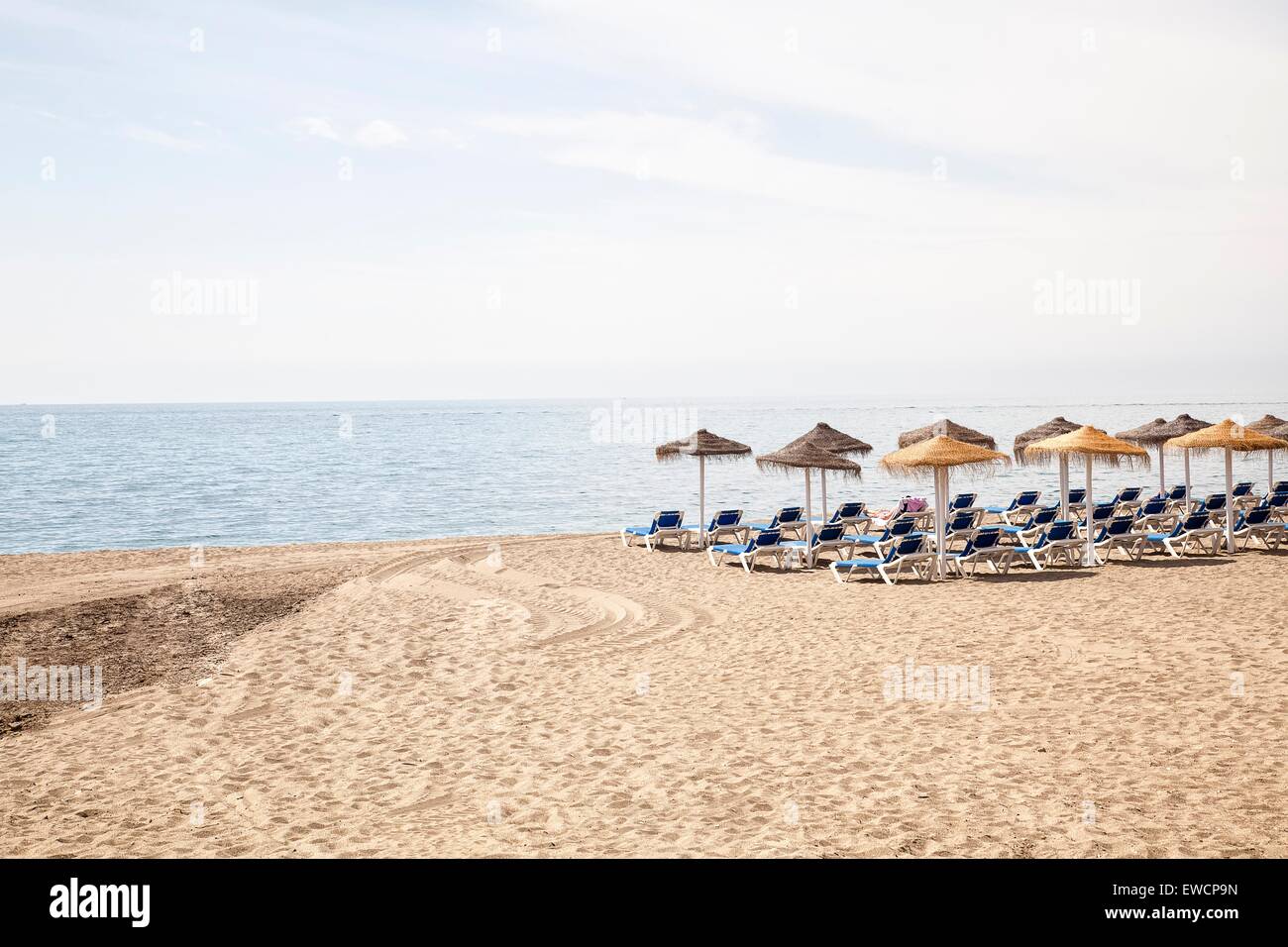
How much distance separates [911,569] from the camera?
44.8 ft

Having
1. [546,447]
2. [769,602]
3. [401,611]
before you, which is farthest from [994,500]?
[546,447]

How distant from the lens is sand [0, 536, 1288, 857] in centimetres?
465

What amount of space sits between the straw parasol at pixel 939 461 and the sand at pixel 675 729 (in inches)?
57.0

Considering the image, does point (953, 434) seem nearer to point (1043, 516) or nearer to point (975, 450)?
point (1043, 516)

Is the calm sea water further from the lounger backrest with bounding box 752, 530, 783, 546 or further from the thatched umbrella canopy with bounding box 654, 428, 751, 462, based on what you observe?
the thatched umbrella canopy with bounding box 654, 428, 751, 462

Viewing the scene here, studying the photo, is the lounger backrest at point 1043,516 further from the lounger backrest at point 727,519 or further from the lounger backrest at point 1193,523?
the lounger backrest at point 727,519

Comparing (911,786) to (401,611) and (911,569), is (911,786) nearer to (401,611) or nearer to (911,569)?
(401,611)

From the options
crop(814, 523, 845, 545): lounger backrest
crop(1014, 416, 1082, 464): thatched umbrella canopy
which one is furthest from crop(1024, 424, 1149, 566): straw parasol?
crop(1014, 416, 1082, 464): thatched umbrella canopy

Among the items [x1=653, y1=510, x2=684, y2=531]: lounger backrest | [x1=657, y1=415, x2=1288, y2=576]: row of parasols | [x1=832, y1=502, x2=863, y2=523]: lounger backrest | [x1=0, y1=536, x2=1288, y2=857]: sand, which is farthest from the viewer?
[x1=653, y1=510, x2=684, y2=531]: lounger backrest

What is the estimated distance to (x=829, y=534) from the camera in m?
14.1

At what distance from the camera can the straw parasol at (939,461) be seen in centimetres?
1256

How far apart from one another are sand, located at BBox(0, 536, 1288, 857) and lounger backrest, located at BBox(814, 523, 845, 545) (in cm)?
220

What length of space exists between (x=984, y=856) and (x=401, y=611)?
825cm
